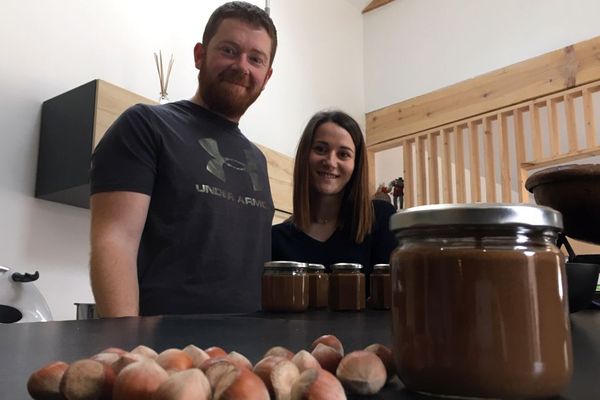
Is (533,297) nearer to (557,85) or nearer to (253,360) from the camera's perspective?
(253,360)

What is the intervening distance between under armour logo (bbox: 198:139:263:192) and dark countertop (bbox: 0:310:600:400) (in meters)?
0.64

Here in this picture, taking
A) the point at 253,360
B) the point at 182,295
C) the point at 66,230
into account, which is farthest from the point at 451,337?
the point at 66,230

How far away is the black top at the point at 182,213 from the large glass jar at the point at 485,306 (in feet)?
3.39

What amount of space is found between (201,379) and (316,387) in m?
0.06

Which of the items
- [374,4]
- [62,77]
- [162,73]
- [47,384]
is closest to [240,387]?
[47,384]

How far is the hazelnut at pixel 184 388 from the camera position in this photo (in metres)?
0.29

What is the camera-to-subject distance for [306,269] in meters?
1.12

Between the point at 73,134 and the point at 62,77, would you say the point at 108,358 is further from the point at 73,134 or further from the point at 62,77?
the point at 62,77

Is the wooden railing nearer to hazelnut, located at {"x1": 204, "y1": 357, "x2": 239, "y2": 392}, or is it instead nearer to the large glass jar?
the large glass jar

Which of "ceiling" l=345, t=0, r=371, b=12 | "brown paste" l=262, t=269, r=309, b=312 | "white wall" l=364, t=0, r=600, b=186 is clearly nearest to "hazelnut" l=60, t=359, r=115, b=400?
"brown paste" l=262, t=269, r=309, b=312

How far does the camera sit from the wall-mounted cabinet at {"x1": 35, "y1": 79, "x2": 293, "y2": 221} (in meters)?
2.29

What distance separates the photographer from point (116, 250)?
1282mm

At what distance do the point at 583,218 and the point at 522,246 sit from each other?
717 mm

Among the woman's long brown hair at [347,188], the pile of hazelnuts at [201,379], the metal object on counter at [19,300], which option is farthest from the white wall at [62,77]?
the pile of hazelnuts at [201,379]
